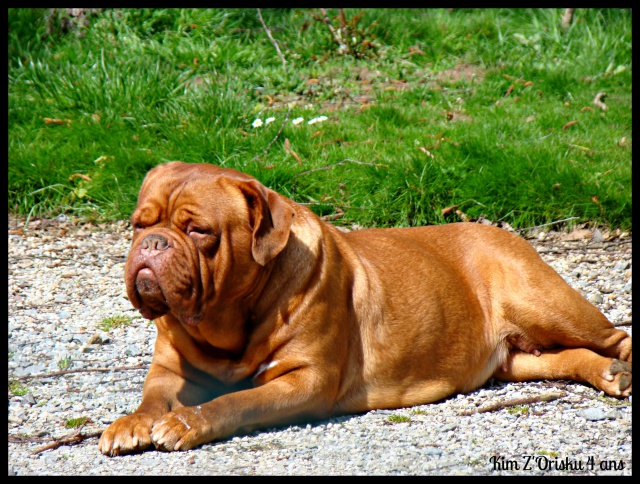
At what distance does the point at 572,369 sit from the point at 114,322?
2818mm

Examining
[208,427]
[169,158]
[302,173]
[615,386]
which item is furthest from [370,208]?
[208,427]

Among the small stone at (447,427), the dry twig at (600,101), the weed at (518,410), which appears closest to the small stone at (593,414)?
the weed at (518,410)

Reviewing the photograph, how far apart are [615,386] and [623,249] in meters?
2.51

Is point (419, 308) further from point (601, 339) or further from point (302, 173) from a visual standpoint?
point (302, 173)

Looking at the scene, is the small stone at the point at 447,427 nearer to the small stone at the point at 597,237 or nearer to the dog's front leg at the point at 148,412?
the dog's front leg at the point at 148,412

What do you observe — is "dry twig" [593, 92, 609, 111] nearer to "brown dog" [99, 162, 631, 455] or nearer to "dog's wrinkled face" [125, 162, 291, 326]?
"brown dog" [99, 162, 631, 455]

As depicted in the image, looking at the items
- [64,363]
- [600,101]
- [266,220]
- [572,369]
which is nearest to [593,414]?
[572,369]

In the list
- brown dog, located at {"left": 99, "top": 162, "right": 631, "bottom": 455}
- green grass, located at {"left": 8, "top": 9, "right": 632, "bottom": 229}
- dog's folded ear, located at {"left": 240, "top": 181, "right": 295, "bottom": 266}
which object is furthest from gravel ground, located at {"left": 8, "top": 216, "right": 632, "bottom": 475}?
green grass, located at {"left": 8, "top": 9, "right": 632, "bottom": 229}

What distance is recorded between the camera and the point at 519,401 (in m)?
4.30

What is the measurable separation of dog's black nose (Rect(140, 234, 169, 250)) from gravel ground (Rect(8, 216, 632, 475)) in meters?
0.87

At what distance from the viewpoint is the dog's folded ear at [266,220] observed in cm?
380

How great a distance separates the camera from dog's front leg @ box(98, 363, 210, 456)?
350 cm

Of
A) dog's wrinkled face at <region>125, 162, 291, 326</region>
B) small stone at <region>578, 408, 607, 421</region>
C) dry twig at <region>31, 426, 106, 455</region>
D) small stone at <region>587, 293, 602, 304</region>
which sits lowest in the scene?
small stone at <region>587, 293, 602, 304</region>

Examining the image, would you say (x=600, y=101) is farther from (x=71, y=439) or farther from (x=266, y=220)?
(x=71, y=439)
